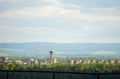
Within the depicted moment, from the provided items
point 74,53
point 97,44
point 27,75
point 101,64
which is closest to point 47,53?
point 74,53

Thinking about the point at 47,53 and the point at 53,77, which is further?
the point at 47,53

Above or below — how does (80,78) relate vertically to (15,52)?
below

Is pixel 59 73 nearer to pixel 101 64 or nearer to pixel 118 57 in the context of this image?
pixel 101 64

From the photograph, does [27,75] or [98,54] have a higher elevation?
[98,54]

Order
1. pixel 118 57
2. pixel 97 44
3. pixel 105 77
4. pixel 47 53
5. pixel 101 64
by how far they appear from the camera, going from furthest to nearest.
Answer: pixel 97 44
pixel 47 53
pixel 118 57
pixel 101 64
pixel 105 77

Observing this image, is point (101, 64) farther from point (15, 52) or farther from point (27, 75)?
point (27, 75)

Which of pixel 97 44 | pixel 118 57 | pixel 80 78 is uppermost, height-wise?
pixel 97 44

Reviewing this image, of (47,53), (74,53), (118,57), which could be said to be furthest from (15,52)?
(118,57)

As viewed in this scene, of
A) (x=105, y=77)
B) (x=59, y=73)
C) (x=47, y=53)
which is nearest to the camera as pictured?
(x=105, y=77)

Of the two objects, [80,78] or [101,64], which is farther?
[101,64]
